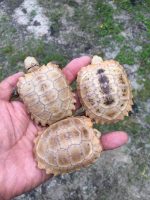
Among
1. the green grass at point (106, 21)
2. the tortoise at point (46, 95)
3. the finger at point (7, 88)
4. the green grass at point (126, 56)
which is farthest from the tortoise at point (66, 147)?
the green grass at point (106, 21)

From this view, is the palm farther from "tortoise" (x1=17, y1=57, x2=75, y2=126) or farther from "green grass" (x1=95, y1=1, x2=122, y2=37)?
"green grass" (x1=95, y1=1, x2=122, y2=37)

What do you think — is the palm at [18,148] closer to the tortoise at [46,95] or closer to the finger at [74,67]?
the tortoise at [46,95]

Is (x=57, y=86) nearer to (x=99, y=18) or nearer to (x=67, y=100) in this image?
(x=67, y=100)

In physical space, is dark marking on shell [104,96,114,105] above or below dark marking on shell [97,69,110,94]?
below

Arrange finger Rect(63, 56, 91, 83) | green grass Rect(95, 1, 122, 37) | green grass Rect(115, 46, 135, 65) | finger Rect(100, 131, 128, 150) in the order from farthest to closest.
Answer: green grass Rect(95, 1, 122, 37) < green grass Rect(115, 46, 135, 65) < finger Rect(63, 56, 91, 83) < finger Rect(100, 131, 128, 150)

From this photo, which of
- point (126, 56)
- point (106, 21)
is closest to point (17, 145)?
point (126, 56)

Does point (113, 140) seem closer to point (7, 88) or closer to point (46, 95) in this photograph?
point (46, 95)

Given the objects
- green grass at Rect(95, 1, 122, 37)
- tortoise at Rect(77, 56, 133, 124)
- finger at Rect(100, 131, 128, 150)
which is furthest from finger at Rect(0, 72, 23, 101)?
green grass at Rect(95, 1, 122, 37)
